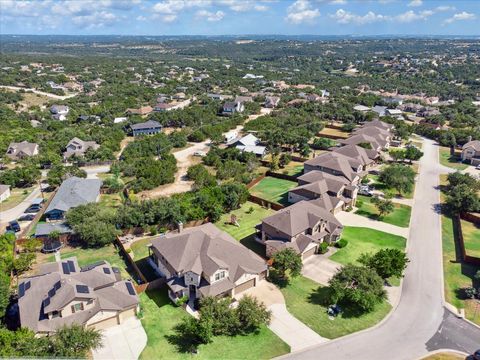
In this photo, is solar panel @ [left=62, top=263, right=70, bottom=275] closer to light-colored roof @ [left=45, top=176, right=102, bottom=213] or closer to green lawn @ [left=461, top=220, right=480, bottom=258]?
light-colored roof @ [left=45, top=176, right=102, bottom=213]

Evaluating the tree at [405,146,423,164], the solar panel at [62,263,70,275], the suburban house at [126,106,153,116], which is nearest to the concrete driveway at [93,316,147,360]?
the solar panel at [62,263,70,275]

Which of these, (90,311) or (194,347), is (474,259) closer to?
(194,347)

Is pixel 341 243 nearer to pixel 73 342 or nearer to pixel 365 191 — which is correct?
pixel 365 191

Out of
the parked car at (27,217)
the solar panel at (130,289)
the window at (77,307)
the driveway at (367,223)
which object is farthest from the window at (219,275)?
the parked car at (27,217)

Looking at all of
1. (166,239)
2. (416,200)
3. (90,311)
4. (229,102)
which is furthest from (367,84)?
(90,311)

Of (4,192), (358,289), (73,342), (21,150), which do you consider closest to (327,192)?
(358,289)

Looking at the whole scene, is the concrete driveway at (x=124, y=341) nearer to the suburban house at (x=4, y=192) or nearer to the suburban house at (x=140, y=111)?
the suburban house at (x=4, y=192)
